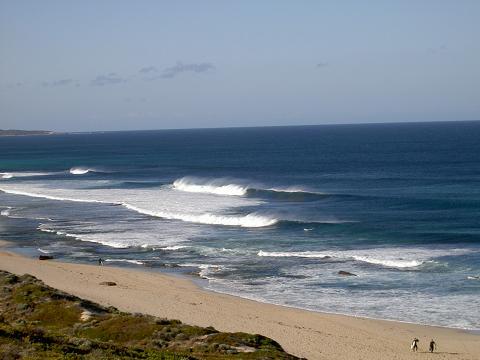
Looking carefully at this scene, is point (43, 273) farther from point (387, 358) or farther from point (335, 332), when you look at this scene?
point (387, 358)

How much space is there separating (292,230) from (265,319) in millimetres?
24006

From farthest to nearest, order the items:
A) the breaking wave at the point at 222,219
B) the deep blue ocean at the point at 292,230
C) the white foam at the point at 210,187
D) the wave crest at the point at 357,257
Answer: the white foam at the point at 210,187, the breaking wave at the point at 222,219, the wave crest at the point at 357,257, the deep blue ocean at the point at 292,230

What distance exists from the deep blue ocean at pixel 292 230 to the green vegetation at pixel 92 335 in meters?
9.96

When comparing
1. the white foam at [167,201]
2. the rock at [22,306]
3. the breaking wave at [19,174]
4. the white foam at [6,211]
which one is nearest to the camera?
the rock at [22,306]

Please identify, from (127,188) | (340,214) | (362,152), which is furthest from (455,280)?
(362,152)

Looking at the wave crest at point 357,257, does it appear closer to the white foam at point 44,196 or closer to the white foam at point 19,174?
the white foam at point 44,196

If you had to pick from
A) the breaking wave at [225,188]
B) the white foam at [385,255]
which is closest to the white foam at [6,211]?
the breaking wave at [225,188]

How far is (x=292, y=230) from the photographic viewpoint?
57844mm

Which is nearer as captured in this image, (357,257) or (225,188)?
(357,257)

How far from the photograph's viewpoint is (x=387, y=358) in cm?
2866

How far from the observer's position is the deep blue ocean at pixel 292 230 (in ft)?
128

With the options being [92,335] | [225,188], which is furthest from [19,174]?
[92,335]

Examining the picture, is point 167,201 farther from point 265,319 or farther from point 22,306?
point 22,306

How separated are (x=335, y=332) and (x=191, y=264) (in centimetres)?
1665
